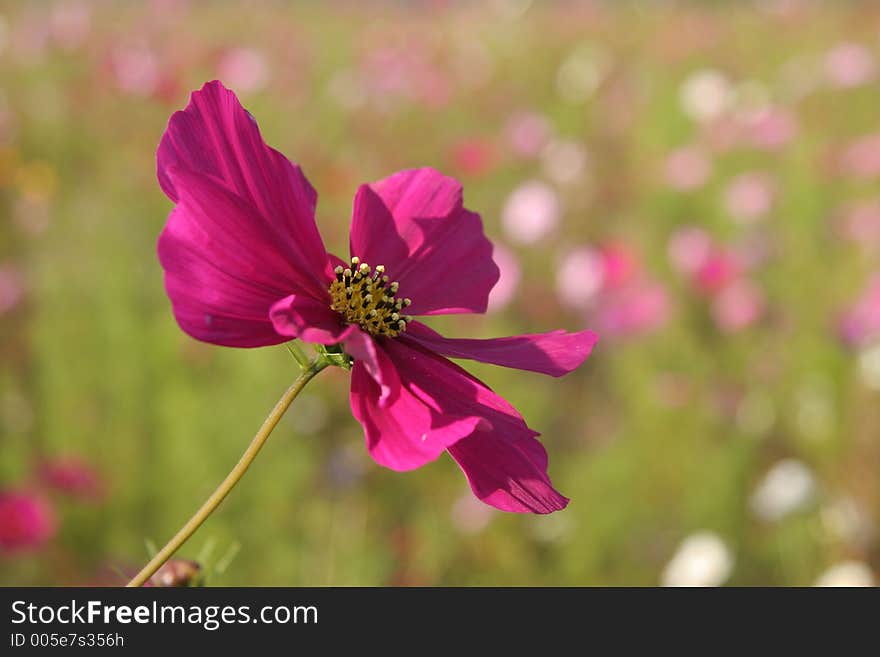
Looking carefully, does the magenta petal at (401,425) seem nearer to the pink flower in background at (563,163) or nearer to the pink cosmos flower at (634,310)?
the pink cosmos flower at (634,310)

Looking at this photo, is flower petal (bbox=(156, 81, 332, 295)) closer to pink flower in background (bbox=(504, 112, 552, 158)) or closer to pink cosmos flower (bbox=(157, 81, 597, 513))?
pink cosmos flower (bbox=(157, 81, 597, 513))

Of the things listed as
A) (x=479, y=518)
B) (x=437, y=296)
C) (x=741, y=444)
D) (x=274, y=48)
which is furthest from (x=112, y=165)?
(x=437, y=296)

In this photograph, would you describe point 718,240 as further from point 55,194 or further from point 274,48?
point 274,48

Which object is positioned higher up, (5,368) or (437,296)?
(5,368)

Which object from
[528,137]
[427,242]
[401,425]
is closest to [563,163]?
[528,137]

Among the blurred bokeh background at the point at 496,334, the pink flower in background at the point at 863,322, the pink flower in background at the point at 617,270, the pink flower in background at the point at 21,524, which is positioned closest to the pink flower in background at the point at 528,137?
the blurred bokeh background at the point at 496,334
